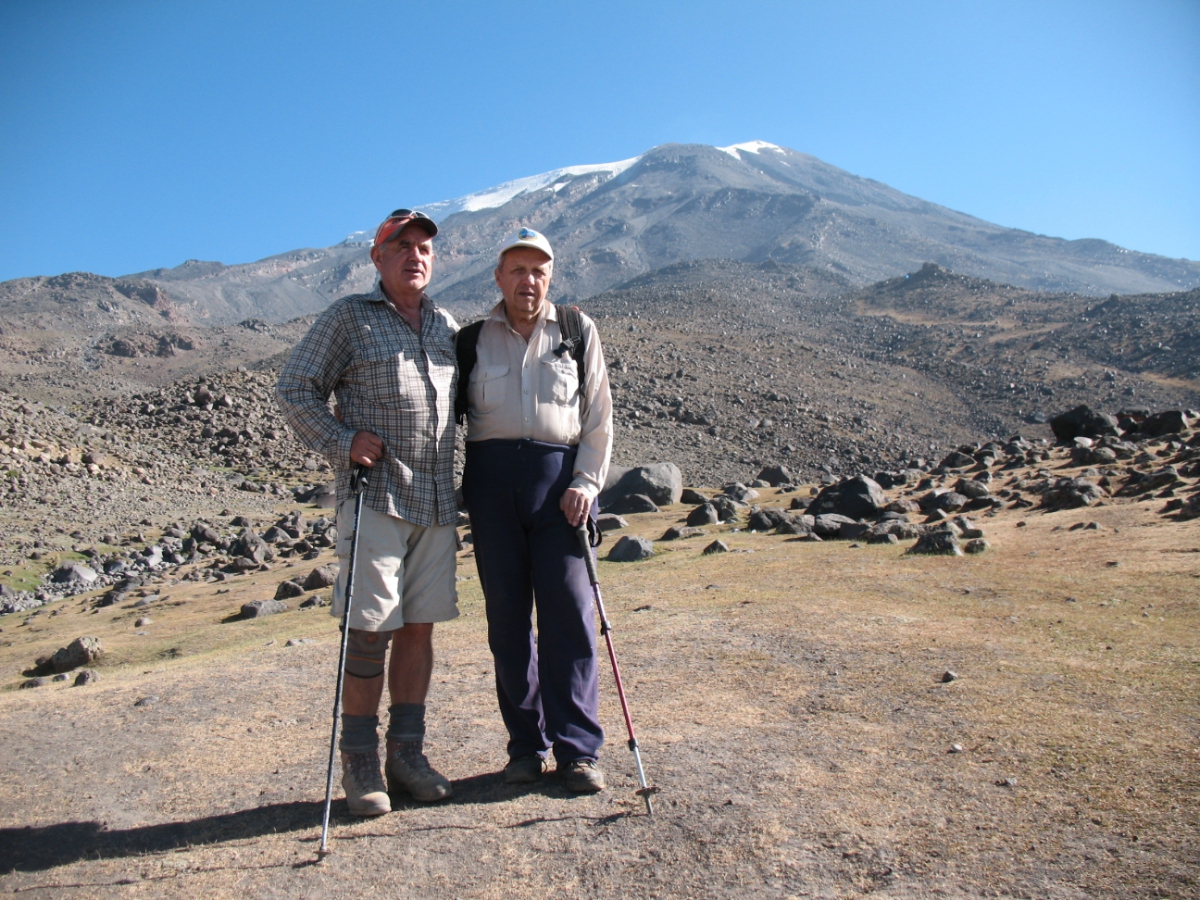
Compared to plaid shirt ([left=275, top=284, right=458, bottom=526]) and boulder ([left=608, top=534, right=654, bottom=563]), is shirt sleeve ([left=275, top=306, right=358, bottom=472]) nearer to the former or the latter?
plaid shirt ([left=275, top=284, right=458, bottom=526])

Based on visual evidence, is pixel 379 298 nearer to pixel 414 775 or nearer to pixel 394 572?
pixel 394 572

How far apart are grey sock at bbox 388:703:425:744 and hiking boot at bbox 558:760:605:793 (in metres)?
0.68

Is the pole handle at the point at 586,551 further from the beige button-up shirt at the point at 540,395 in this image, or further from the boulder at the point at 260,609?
the boulder at the point at 260,609

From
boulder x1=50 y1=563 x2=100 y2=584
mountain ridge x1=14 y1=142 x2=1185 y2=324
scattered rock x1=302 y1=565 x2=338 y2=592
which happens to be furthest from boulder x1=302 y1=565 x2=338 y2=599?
mountain ridge x1=14 y1=142 x2=1185 y2=324

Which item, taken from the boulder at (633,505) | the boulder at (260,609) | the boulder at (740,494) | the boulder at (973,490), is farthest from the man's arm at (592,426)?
the boulder at (740,494)

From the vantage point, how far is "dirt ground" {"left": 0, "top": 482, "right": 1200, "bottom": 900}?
3.07 meters

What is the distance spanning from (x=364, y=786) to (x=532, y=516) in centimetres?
133

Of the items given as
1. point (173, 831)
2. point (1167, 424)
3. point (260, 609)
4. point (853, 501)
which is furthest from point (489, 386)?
point (1167, 424)

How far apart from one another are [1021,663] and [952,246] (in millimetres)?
110996

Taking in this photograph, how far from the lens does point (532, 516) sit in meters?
3.94

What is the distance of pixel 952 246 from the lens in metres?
105

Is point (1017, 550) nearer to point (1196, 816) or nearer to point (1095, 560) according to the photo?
point (1095, 560)

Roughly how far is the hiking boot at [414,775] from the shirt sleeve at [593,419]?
1.40 metres

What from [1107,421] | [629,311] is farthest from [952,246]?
[1107,421]
